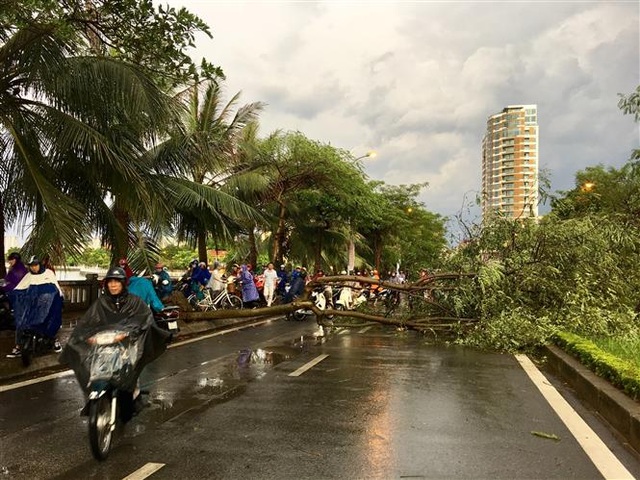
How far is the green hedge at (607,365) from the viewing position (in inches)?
230

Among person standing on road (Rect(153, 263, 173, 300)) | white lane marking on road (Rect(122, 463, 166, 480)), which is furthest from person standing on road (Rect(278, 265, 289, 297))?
white lane marking on road (Rect(122, 463, 166, 480))

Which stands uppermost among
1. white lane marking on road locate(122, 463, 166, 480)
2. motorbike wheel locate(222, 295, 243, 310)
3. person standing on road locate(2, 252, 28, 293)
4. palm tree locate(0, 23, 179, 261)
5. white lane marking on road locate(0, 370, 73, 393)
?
palm tree locate(0, 23, 179, 261)

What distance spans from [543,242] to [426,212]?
1433 inches

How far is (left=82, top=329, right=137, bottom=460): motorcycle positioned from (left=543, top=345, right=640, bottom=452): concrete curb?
4.33 m

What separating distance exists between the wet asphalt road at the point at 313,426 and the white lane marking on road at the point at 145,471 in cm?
6

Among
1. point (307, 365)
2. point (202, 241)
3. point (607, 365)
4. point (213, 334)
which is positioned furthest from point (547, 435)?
point (202, 241)

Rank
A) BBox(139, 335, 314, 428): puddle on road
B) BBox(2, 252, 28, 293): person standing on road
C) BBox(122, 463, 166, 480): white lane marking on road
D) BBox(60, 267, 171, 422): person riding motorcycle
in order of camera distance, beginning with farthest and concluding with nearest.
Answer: BBox(2, 252, 28, 293): person standing on road < BBox(139, 335, 314, 428): puddle on road < BBox(60, 267, 171, 422): person riding motorcycle < BBox(122, 463, 166, 480): white lane marking on road

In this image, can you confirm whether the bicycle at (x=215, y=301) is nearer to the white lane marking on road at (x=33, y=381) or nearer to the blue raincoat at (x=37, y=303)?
the blue raincoat at (x=37, y=303)

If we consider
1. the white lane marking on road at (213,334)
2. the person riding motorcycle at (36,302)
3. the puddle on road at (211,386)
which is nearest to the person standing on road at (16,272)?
the person riding motorcycle at (36,302)

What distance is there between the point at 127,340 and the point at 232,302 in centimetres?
1366

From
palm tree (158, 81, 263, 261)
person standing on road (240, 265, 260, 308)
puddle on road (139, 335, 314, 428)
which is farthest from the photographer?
person standing on road (240, 265, 260, 308)

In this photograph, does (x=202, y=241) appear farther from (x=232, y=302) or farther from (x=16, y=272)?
(x=16, y=272)

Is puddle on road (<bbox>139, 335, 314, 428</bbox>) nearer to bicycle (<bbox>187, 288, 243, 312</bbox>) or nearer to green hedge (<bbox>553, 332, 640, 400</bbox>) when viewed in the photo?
green hedge (<bbox>553, 332, 640, 400</bbox>)

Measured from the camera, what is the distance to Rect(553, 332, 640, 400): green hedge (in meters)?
5.85
